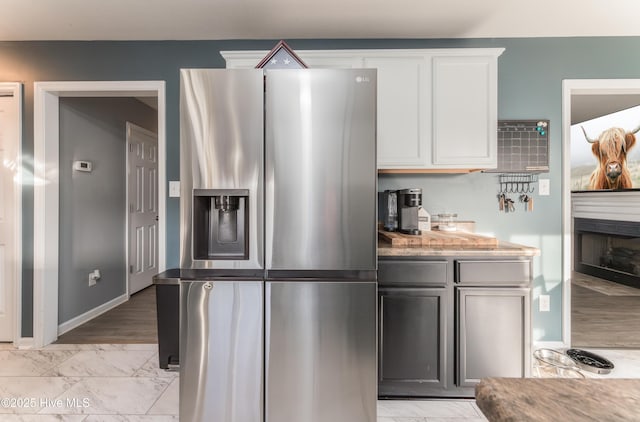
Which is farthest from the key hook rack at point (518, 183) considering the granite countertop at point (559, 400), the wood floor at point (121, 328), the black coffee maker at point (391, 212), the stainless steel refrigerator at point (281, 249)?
the wood floor at point (121, 328)

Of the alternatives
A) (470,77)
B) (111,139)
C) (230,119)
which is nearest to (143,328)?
(111,139)

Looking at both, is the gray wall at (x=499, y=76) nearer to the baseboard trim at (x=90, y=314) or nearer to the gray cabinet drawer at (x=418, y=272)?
the baseboard trim at (x=90, y=314)

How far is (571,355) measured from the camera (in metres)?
2.37

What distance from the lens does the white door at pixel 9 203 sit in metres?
2.57

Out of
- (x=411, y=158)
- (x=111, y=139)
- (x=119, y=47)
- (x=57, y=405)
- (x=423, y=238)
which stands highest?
(x=119, y=47)

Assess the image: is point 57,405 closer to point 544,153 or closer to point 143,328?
point 143,328

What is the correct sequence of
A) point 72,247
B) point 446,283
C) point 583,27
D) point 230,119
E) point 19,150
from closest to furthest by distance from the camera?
point 230,119 < point 446,283 < point 583,27 < point 19,150 < point 72,247

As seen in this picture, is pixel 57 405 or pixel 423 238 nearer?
pixel 57 405

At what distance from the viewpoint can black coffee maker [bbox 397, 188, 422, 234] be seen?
2.18 m

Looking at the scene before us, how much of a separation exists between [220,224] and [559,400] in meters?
1.43

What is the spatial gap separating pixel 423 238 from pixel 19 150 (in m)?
3.17

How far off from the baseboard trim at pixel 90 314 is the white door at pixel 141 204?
0.79 ft

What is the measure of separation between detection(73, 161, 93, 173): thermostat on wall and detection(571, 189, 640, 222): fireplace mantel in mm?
6286

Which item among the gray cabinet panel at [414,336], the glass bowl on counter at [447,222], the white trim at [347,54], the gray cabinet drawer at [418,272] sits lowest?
the gray cabinet panel at [414,336]
